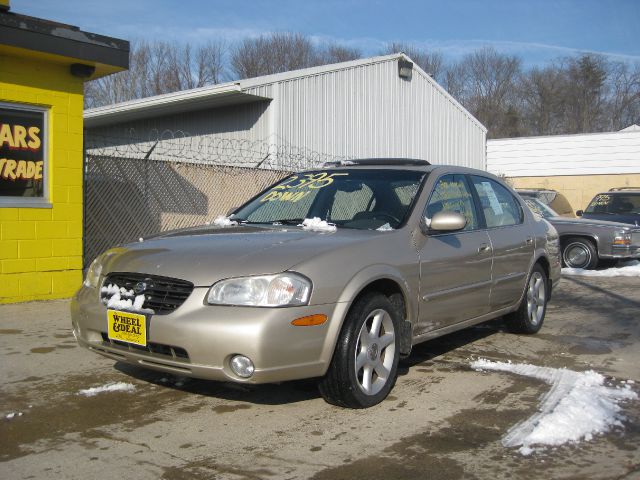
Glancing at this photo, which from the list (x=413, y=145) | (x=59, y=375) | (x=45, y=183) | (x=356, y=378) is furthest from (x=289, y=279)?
(x=413, y=145)

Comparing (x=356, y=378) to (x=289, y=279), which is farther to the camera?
(x=356, y=378)

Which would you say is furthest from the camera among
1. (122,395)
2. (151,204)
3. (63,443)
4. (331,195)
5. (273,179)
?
(273,179)

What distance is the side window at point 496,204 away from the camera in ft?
19.5

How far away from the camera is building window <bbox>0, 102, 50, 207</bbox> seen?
7703mm

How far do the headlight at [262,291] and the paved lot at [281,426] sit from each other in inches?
30.0

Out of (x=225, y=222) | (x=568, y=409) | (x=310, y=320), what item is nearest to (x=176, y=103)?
(x=225, y=222)

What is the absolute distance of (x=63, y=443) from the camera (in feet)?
12.0

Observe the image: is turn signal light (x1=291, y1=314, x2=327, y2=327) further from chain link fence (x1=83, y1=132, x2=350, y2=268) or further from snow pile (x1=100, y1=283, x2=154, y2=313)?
chain link fence (x1=83, y1=132, x2=350, y2=268)

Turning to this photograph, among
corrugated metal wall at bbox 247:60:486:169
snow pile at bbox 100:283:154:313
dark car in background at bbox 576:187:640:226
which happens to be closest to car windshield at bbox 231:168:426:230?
snow pile at bbox 100:283:154:313

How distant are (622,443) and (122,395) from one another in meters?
3.10

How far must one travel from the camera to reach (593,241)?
1245cm

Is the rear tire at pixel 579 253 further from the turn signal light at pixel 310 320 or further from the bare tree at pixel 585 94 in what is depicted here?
the bare tree at pixel 585 94

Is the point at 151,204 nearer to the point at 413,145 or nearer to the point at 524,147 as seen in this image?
the point at 413,145

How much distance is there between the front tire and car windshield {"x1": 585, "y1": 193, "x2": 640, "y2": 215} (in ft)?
37.3
